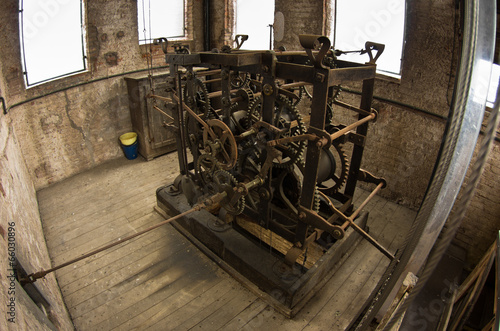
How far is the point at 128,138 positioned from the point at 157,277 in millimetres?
3016

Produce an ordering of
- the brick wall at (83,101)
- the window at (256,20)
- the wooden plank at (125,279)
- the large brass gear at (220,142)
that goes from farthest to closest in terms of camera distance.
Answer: the window at (256,20) < the brick wall at (83,101) < the wooden plank at (125,279) < the large brass gear at (220,142)

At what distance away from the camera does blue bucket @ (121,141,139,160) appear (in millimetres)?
5750

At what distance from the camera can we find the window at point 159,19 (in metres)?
5.57

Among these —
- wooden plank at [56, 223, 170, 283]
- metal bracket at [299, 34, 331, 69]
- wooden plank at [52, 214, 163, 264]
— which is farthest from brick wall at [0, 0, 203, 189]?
metal bracket at [299, 34, 331, 69]

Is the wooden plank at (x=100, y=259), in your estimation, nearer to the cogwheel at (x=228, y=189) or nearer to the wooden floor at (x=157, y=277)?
the wooden floor at (x=157, y=277)

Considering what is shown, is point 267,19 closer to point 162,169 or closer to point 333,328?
point 162,169

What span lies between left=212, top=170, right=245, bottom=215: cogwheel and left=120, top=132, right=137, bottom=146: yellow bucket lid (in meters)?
2.92

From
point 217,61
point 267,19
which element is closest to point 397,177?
point 217,61

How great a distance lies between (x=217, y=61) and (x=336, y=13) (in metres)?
2.67

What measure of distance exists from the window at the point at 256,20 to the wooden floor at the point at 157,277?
3.40m

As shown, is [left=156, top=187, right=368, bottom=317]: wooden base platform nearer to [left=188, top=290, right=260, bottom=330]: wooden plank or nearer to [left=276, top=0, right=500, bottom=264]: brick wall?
[left=188, top=290, right=260, bottom=330]: wooden plank

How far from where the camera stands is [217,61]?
3.13 metres

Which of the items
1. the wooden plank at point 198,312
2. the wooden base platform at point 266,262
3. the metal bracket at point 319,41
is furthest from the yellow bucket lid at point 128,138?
the metal bracket at point 319,41

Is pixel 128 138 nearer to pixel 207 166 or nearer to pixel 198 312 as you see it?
pixel 207 166
